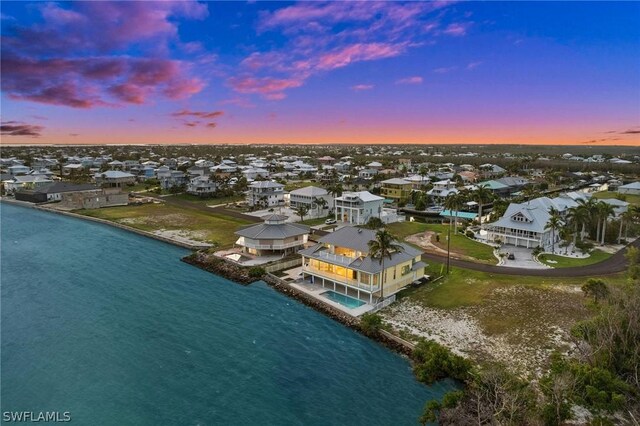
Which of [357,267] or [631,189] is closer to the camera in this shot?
[357,267]

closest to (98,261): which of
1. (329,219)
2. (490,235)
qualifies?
(329,219)

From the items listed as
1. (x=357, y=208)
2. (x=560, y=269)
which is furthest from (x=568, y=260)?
(x=357, y=208)

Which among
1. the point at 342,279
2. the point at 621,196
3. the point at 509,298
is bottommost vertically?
the point at 509,298

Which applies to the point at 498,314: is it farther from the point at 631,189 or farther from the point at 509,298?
the point at 631,189

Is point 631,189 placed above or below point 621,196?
below

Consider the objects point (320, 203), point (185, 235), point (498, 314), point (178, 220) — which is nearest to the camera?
point (498, 314)

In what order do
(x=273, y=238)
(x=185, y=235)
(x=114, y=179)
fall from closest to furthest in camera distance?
(x=273, y=238) → (x=185, y=235) → (x=114, y=179)

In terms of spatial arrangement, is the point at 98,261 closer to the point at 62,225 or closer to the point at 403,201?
the point at 62,225
